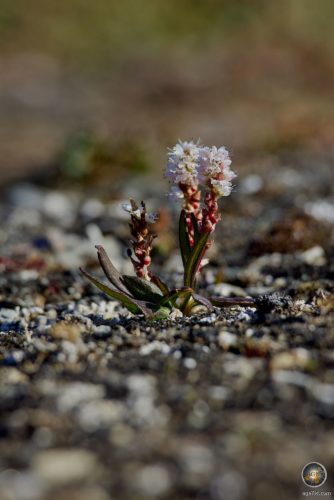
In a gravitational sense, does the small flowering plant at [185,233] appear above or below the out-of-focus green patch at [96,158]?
below

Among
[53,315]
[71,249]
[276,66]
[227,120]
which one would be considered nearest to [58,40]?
[276,66]

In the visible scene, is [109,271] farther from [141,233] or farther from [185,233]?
[185,233]

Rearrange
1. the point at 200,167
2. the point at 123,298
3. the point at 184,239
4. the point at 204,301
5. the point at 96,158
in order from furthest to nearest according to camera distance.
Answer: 1. the point at 96,158
2. the point at 184,239
3. the point at 123,298
4. the point at 204,301
5. the point at 200,167

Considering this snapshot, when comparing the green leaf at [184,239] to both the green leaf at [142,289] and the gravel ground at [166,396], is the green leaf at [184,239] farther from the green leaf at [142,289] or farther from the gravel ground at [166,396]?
the gravel ground at [166,396]

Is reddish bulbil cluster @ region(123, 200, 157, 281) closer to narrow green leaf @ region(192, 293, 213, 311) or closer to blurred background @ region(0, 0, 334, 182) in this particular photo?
narrow green leaf @ region(192, 293, 213, 311)

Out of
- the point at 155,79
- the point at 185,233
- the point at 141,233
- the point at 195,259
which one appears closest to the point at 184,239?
the point at 185,233

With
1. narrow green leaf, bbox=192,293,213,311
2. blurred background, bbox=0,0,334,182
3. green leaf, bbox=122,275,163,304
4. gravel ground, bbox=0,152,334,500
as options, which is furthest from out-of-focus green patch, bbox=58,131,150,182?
narrow green leaf, bbox=192,293,213,311

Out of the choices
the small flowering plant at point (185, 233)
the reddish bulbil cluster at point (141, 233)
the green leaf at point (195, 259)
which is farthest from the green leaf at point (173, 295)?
the reddish bulbil cluster at point (141, 233)
